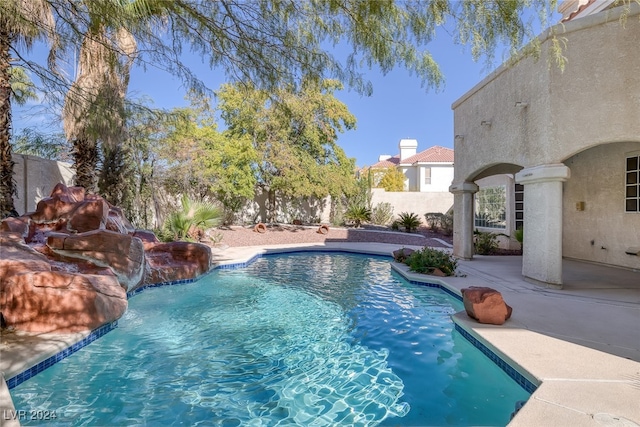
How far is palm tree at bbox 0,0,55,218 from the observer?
344cm

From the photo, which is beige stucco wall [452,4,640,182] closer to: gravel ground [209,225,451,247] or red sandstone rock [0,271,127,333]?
red sandstone rock [0,271,127,333]

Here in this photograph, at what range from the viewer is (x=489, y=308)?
500cm

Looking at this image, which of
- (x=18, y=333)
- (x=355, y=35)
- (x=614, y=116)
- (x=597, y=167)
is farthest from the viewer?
(x=597, y=167)

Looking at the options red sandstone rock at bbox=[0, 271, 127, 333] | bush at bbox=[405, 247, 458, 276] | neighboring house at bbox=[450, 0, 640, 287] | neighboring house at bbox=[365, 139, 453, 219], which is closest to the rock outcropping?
red sandstone rock at bbox=[0, 271, 127, 333]

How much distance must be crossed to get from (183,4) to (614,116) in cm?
748

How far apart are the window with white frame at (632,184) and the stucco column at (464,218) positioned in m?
3.65

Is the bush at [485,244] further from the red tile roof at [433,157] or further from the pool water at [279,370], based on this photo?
the red tile roof at [433,157]

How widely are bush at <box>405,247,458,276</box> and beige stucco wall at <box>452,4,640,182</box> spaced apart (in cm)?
295

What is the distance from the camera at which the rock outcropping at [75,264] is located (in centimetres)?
480

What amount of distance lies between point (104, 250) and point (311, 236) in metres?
11.7

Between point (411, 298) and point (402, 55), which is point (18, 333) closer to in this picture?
point (402, 55)

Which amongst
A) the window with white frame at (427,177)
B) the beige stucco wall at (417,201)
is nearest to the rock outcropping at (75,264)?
the beige stucco wall at (417,201)

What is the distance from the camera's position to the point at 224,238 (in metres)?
16.5

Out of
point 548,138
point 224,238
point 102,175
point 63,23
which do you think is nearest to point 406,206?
point 224,238
